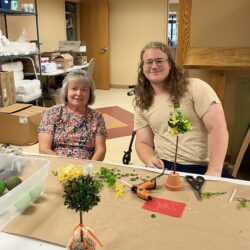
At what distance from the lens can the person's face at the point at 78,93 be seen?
2.00m

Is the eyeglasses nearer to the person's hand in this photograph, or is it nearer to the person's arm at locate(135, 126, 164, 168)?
the person's arm at locate(135, 126, 164, 168)

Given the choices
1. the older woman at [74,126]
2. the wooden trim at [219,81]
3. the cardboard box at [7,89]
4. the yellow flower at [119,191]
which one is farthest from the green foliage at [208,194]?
the cardboard box at [7,89]

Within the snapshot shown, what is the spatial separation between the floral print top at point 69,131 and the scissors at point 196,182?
35.3 inches

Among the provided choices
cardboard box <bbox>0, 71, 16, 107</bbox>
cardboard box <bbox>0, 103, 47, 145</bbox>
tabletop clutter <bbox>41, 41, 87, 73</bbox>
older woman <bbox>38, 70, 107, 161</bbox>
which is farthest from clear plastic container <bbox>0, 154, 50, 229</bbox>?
tabletop clutter <bbox>41, 41, 87, 73</bbox>

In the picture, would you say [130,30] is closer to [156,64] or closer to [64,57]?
[64,57]

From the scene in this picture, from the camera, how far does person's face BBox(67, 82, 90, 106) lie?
200cm

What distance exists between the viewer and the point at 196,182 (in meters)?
1.26

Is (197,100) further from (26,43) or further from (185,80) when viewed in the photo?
(26,43)

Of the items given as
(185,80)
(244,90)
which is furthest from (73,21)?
(185,80)

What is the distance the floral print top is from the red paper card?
952 millimetres

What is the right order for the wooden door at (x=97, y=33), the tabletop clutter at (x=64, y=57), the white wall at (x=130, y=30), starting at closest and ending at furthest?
the tabletop clutter at (x=64, y=57), the white wall at (x=130, y=30), the wooden door at (x=97, y=33)

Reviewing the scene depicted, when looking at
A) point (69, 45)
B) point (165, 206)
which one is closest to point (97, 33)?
point (69, 45)

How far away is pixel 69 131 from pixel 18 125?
1864 millimetres

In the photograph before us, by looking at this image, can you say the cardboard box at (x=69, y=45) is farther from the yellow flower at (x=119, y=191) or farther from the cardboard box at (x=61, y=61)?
the yellow flower at (x=119, y=191)
